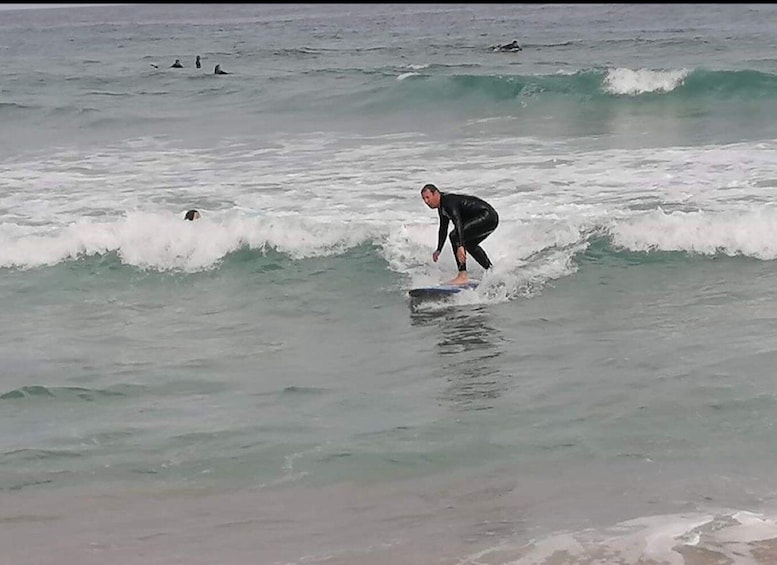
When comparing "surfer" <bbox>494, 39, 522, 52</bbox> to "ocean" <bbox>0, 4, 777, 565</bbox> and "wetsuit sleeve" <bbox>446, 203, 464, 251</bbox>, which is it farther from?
"wetsuit sleeve" <bbox>446, 203, 464, 251</bbox>

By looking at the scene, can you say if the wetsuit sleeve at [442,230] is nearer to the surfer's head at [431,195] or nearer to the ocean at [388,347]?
the surfer's head at [431,195]

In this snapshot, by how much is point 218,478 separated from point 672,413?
10.0 ft

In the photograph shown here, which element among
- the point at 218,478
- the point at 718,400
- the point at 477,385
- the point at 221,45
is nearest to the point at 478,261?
the point at 477,385

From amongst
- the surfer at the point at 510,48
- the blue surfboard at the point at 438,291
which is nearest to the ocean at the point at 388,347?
the blue surfboard at the point at 438,291

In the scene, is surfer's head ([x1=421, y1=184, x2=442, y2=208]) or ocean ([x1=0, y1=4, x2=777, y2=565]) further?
surfer's head ([x1=421, y1=184, x2=442, y2=208])

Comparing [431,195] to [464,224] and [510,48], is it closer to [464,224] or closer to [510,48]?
[464,224]

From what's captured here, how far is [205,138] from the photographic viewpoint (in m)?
22.5

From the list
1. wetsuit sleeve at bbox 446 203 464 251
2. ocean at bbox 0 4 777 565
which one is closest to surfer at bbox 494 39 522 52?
ocean at bbox 0 4 777 565

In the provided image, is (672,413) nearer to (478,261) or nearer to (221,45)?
(478,261)

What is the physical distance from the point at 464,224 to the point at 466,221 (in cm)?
4

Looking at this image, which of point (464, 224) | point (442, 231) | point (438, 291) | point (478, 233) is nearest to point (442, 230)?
point (442, 231)

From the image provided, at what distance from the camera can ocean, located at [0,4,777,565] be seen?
18.7 feet

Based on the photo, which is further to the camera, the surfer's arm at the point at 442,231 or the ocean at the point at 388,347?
the surfer's arm at the point at 442,231

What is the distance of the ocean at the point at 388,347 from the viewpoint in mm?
5699
